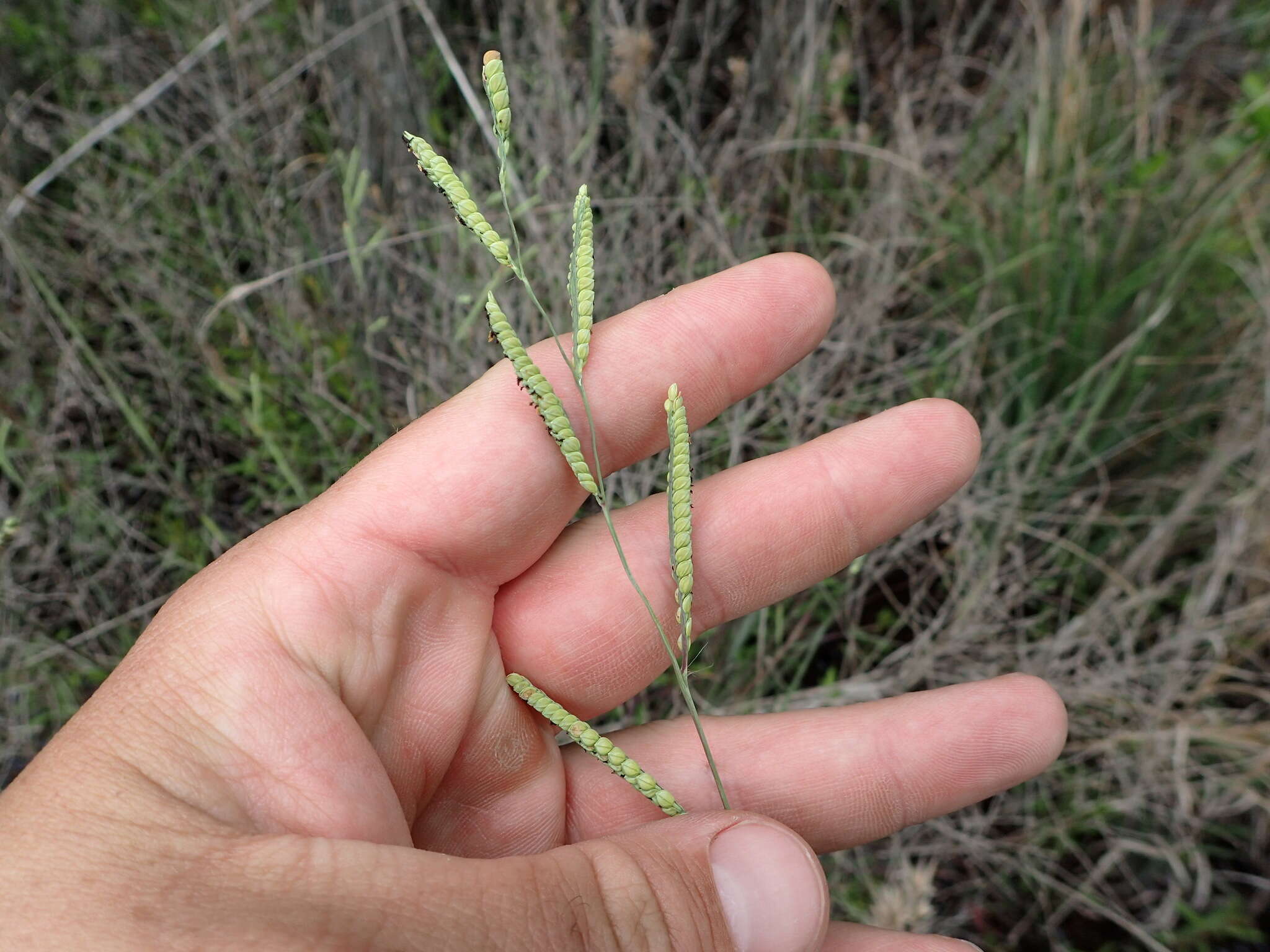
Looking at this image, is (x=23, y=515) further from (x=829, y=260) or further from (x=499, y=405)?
(x=829, y=260)

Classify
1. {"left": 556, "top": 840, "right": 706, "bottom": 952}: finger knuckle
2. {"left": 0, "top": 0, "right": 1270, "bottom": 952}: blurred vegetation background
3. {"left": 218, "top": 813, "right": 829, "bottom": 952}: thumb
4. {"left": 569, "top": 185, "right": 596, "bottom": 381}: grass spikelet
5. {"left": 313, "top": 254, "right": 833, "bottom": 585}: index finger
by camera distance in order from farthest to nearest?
{"left": 0, "top": 0, "right": 1270, "bottom": 952}: blurred vegetation background, {"left": 313, "top": 254, "right": 833, "bottom": 585}: index finger, {"left": 569, "top": 185, "right": 596, "bottom": 381}: grass spikelet, {"left": 556, "top": 840, "right": 706, "bottom": 952}: finger knuckle, {"left": 218, "top": 813, "right": 829, "bottom": 952}: thumb

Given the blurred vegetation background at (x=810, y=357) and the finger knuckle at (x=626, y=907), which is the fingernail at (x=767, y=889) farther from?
the blurred vegetation background at (x=810, y=357)

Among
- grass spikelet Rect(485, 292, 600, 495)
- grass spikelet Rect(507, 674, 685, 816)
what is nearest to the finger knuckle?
grass spikelet Rect(507, 674, 685, 816)

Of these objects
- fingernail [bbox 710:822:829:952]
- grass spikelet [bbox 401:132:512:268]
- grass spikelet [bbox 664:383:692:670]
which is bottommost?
fingernail [bbox 710:822:829:952]

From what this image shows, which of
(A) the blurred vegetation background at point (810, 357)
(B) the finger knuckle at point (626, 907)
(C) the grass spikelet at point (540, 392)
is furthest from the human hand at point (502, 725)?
(A) the blurred vegetation background at point (810, 357)

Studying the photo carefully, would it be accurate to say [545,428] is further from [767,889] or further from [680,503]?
[767,889]

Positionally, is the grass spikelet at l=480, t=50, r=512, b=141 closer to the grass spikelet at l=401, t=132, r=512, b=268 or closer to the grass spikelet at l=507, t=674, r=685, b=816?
the grass spikelet at l=401, t=132, r=512, b=268

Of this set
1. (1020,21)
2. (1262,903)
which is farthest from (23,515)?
(1020,21)
